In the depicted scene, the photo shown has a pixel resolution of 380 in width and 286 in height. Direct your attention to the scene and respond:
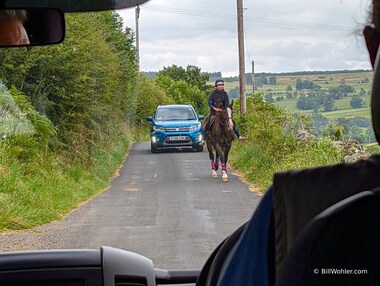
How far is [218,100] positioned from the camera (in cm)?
1428

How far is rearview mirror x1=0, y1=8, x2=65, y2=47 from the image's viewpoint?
2742 millimetres

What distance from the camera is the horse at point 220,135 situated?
14102 millimetres

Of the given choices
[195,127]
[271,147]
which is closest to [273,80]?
[271,147]

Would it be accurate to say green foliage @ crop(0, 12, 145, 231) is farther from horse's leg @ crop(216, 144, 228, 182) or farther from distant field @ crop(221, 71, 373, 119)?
distant field @ crop(221, 71, 373, 119)

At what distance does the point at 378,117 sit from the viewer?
53.4 inches

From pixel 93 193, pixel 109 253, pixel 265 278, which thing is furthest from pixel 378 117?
pixel 93 193

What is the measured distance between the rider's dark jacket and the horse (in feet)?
0.29

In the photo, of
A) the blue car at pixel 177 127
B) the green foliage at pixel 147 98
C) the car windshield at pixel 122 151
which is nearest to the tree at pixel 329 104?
the car windshield at pixel 122 151

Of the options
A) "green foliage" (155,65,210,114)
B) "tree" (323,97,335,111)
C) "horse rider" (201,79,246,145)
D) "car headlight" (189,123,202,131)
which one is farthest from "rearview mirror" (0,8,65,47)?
"green foliage" (155,65,210,114)

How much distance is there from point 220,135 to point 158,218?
683 centimetres

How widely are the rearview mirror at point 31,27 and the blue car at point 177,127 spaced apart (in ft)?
41.5

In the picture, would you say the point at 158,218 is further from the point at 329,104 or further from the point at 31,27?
the point at 31,27

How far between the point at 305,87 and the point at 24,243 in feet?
8.37

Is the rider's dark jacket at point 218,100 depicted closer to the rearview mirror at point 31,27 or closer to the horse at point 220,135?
the horse at point 220,135
